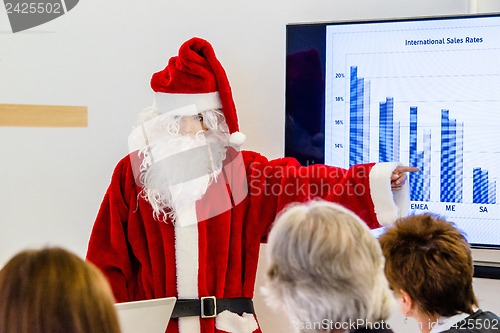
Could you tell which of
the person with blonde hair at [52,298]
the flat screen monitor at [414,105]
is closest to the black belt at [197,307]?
the flat screen monitor at [414,105]

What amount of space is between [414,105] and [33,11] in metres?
1.59

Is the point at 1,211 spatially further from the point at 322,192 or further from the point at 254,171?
the point at 322,192

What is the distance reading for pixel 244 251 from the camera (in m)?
2.32

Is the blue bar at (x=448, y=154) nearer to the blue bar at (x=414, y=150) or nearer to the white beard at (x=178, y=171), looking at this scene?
the blue bar at (x=414, y=150)

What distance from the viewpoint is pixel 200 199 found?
228 centimetres

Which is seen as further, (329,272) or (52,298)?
(329,272)

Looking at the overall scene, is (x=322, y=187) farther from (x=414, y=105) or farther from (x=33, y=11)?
(x=33, y=11)

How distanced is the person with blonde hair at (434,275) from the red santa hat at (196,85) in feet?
2.43

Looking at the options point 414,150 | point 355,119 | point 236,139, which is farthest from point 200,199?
point 414,150

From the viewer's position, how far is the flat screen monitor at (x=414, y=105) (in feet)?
7.57

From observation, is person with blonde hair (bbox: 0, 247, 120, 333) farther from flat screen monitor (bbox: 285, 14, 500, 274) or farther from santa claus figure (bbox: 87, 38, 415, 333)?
flat screen monitor (bbox: 285, 14, 500, 274)

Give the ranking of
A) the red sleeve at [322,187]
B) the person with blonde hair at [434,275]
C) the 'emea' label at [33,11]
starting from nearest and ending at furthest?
the person with blonde hair at [434,275], the red sleeve at [322,187], the 'emea' label at [33,11]

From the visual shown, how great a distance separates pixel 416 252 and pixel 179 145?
92 centimetres

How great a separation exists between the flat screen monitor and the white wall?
0.22 metres
